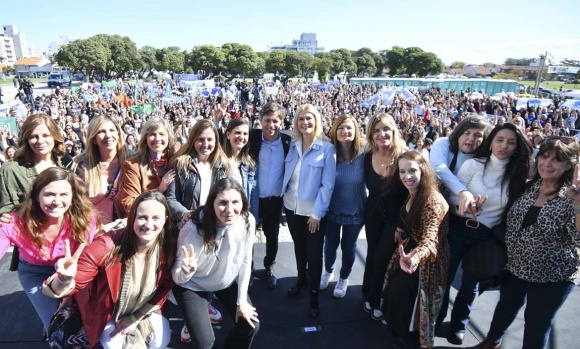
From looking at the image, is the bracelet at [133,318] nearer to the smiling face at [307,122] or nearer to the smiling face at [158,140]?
the smiling face at [158,140]

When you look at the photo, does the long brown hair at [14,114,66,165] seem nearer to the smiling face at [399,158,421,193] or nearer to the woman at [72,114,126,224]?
the woman at [72,114,126,224]

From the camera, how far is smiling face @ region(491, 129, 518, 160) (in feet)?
7.86

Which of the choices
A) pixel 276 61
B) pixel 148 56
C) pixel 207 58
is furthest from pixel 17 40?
pixel 276 61

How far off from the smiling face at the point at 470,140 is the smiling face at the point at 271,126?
5.18ft

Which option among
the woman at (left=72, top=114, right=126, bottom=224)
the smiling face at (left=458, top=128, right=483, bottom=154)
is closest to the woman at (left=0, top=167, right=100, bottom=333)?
the woman at (left=72, top=114, right=126, bottom=224)

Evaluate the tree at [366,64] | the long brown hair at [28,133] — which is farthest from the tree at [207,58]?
the long brown hair at [28,133]

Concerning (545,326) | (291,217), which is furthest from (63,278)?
(545,326)

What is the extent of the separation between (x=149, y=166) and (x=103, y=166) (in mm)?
452

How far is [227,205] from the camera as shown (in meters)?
2.23

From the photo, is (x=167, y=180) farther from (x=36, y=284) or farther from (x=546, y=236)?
(x=546, y=236)

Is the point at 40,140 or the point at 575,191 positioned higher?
the point at 40,140

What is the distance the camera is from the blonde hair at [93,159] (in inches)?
109

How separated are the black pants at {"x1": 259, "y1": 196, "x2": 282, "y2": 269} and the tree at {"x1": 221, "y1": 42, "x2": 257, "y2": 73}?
53.6 metres

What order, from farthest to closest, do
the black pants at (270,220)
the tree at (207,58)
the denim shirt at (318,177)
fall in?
the tree at (207,58) < the black pants at (270,220) < the denim shirt at (318,177)
